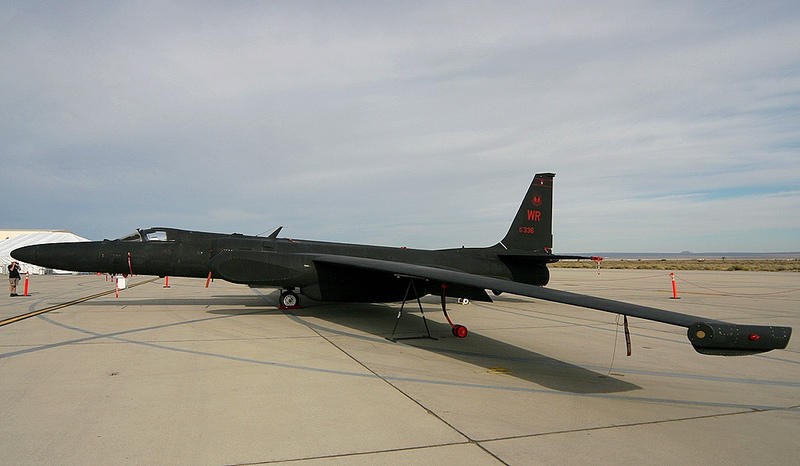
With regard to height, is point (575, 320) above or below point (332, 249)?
below

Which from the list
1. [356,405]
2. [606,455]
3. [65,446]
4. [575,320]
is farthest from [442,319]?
[65,446]

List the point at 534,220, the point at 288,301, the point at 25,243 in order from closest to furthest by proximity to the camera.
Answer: the point at 288,301 < the point at 534,220 < the point at 25,243

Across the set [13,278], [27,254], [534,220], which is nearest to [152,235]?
[27,254]

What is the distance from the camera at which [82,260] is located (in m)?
12.2

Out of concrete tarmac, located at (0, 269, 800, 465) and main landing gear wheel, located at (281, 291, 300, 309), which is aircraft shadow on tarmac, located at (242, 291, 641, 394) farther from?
main landing gear wheel, located at (281, 291, 300, 309)

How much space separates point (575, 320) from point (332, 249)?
22.9ft

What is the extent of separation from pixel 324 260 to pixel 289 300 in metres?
2.67

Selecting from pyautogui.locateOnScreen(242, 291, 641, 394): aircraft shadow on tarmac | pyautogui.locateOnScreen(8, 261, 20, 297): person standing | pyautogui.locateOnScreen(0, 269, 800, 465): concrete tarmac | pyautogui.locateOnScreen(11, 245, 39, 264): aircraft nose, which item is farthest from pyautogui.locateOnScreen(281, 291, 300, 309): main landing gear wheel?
pyautogui.locateOnScreen(8, 261, 20, 297): person standing

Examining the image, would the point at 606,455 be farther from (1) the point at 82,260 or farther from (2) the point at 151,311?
(1) the point at 82,260

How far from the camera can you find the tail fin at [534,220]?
49.2 ft

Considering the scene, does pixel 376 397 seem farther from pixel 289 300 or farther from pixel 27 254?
pixel 27 254

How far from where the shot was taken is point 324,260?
35.6 feet

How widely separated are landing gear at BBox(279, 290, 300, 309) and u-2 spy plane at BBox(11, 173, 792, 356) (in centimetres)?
3

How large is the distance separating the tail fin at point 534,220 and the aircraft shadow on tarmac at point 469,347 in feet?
11.6
